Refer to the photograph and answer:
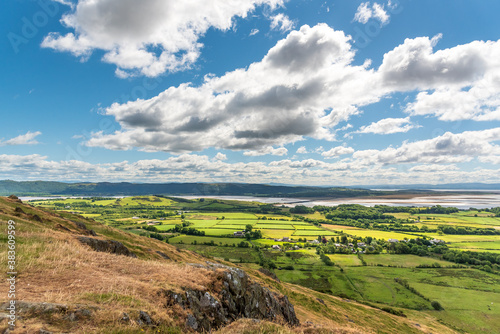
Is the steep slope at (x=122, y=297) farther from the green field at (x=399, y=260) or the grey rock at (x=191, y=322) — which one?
the green field at (x=399, y=260)

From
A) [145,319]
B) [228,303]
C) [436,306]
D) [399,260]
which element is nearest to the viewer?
[145,319]

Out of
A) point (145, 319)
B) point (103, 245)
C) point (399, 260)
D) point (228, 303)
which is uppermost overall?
point (145, 319)

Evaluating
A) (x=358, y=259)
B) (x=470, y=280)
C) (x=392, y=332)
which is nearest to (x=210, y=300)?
(x=392, y=332)

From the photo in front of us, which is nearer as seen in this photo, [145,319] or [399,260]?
[145,319]

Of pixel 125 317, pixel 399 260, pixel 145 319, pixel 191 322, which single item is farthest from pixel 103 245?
pixel 399 260

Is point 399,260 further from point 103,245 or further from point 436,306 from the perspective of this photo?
point 103,245

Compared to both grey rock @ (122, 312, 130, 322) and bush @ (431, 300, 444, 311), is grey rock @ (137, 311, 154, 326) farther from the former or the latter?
bush @ (431, 300, 444, 311)

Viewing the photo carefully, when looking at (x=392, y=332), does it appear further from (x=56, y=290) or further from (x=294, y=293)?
(x=56, y=290)

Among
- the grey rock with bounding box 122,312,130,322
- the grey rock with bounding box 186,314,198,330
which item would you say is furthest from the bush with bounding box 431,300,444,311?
the grey rock with bounding box 122,312,130,322
